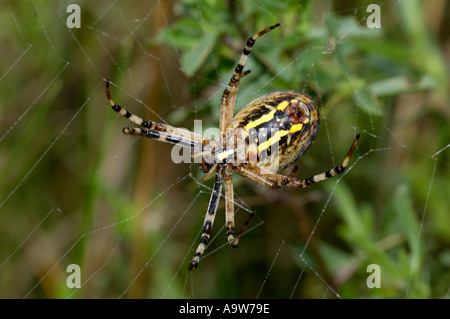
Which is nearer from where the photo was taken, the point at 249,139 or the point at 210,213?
the point at 249,139

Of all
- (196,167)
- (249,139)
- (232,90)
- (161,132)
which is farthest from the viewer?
(196,167)

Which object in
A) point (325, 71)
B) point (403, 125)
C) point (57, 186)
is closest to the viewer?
point (325, 71)

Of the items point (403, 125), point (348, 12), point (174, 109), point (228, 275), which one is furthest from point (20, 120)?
point (403, 125)

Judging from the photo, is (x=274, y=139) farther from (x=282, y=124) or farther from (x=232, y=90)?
(x=232, y=90)

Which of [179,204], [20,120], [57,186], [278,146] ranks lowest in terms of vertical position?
[278,146]

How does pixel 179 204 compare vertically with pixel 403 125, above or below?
below

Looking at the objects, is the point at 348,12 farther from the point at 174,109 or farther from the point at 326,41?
the point at 174,109

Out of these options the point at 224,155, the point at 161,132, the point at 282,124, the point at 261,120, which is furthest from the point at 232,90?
the point at 161,132
